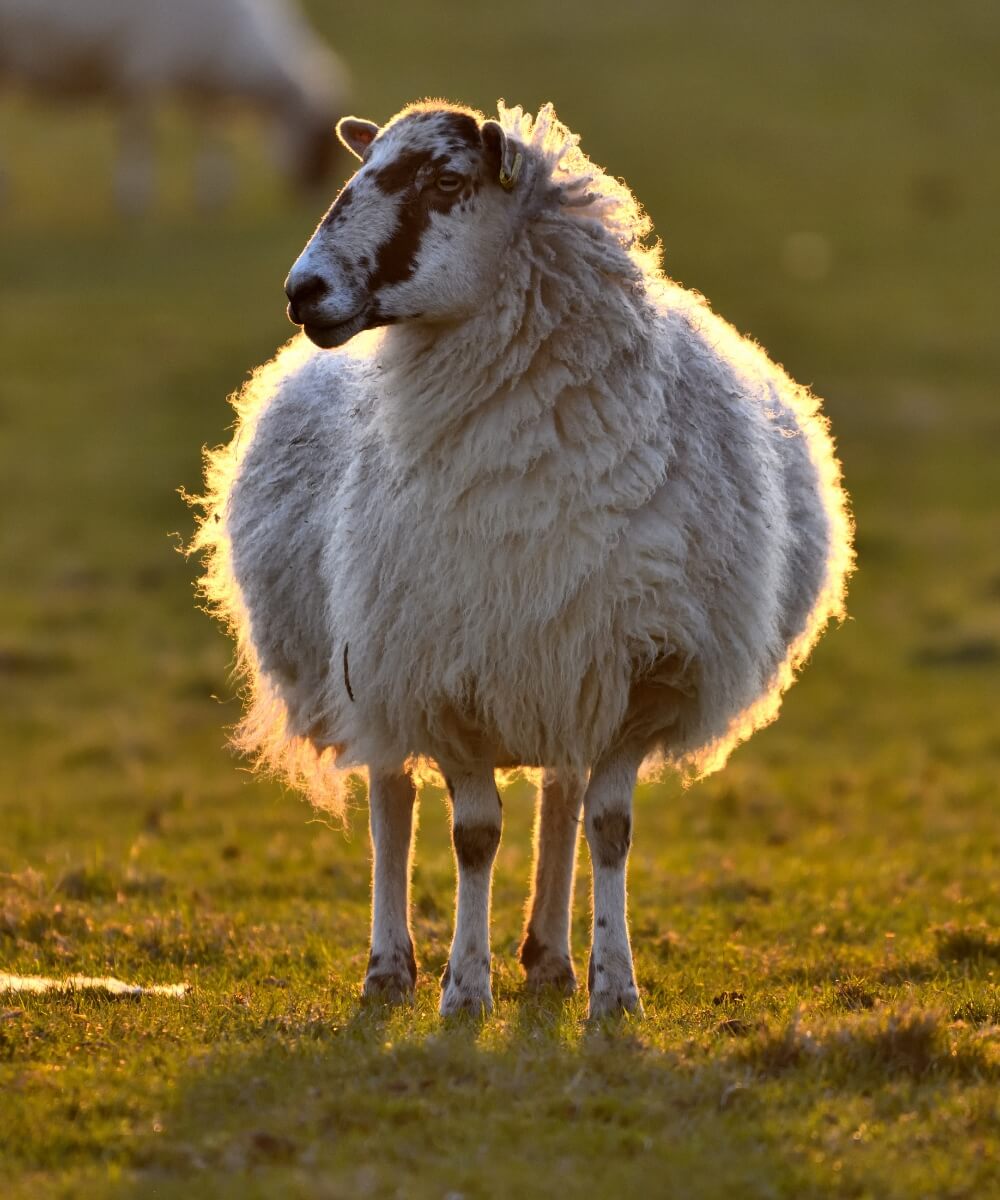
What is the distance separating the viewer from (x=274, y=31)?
3142 cm

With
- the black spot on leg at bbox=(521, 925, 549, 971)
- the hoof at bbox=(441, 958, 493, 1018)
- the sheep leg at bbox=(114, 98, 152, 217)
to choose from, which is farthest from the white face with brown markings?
the sheep leg at bbox=(114, 98, 152, 217)

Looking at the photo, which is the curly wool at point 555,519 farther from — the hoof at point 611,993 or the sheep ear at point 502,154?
the hoof at point 611,993

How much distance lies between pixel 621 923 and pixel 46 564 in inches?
473

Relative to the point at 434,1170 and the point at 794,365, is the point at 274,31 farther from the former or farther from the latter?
the point at 434,1170

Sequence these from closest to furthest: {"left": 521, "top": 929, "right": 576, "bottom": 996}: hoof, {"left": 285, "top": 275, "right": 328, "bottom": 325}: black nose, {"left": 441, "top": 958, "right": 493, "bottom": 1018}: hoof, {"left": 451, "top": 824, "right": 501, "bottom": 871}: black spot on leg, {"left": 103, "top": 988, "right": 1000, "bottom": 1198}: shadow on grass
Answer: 1. {"left": 103, "top": 988, "right": 1000, "bottom": 1198}: shadow on grass
2. {"left": 285, "top": 275, "right": 328, "bottom": 325}: black nose
3. {"left": 441, "top": 958, "right": 493, "bottom": 1018}: hoof
4. {"left": 451, "top": 824, "right": 501, "bottom": 871}: black spot on leg
5. {"left": 521, "top": 929, "right": 576, "bottom": 996}: hoof

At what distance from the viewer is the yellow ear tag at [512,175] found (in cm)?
613

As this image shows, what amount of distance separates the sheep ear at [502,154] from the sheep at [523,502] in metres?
0.01

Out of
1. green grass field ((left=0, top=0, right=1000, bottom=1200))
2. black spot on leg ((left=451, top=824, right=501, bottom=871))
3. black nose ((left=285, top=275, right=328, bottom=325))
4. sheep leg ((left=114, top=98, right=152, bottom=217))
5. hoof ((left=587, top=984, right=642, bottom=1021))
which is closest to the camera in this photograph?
green grass field ((left=0, top=0, right=1000, bottom=1200))

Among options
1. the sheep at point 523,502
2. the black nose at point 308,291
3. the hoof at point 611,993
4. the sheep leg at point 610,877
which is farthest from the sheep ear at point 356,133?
the hoof at point 611,993

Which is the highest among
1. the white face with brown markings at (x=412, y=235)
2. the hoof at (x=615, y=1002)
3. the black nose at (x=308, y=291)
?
the white face with brown markings at (x=412, y=235)

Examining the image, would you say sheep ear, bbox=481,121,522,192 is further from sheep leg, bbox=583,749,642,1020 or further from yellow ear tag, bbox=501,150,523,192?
sheep leg, bbox=583,749,642,1020

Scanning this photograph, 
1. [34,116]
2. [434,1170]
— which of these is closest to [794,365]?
[34,116]

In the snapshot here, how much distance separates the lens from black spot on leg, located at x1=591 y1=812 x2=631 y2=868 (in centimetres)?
632

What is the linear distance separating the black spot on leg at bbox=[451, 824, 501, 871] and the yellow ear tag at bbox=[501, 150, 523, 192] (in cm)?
209
